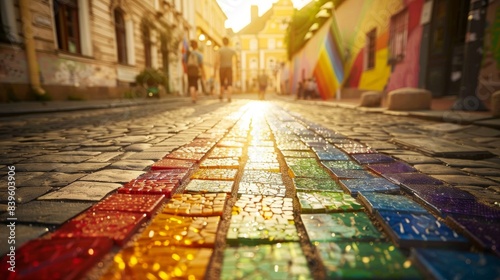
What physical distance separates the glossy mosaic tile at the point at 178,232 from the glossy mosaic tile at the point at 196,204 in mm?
34

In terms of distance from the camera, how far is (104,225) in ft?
3.35

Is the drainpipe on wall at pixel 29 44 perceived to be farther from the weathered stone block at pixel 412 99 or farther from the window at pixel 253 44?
the window at pixel 253 44

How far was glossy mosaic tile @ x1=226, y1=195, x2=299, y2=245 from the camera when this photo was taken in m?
0.95

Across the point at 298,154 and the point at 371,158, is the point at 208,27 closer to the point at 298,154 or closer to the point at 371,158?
the point at 298,154

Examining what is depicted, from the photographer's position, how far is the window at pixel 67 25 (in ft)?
28.3

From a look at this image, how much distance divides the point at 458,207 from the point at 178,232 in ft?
3.93

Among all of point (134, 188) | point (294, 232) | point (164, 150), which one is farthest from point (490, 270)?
point (164, 150)

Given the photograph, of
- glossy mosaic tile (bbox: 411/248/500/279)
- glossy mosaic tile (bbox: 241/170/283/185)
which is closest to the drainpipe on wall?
glossy mosaic tile (bbox: 241/170/283/185)

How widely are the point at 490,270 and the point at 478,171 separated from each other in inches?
53.4

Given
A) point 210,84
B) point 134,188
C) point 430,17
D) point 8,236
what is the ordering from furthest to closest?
point 210,84 → point 430,17 → point 134,188 → point 8,236

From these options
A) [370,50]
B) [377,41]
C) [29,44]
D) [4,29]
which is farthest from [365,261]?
[370,50]

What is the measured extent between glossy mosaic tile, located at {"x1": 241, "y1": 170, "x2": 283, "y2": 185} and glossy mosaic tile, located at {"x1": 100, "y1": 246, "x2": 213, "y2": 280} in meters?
0.71

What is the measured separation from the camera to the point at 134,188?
1405 mm

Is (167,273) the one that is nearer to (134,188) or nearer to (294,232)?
(294,232)
